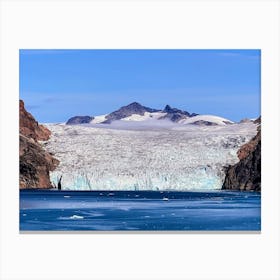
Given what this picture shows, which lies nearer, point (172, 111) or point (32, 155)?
point (172, 111)

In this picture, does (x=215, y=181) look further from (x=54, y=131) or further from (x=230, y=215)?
(x=54, y=131)

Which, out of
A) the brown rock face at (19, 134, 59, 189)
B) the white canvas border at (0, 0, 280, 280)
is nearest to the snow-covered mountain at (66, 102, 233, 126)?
the brown rock face at (19, 134, 59, 189)

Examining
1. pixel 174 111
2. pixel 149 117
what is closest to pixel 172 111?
pixel 174 111

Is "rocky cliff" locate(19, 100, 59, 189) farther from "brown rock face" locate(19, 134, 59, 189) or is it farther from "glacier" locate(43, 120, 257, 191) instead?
"glacier" locate(43, 120, 257, 191)

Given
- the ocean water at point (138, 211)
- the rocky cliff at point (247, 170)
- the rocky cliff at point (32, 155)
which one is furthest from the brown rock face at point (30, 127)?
the rocky cliff at point (247, 170)
